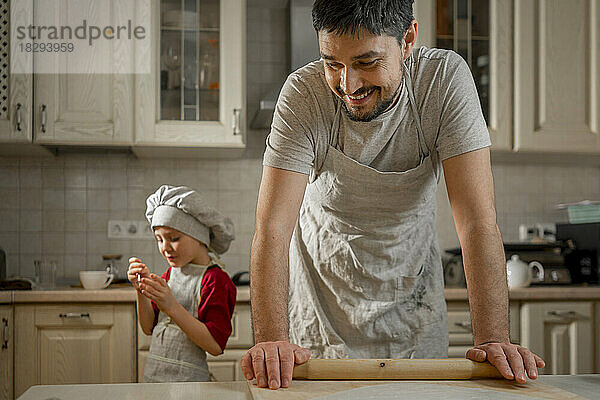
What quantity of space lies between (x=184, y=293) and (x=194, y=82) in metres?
1.05

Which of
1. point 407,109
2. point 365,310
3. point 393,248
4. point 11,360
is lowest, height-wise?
point 11,360

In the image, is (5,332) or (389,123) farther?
(5,332)

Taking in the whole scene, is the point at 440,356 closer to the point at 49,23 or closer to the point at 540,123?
the point at 540,123

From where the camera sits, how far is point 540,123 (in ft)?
8.74

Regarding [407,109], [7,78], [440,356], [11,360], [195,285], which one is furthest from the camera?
[7,78]

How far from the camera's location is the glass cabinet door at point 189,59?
8.38 ft

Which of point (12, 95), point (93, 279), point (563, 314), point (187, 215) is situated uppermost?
point (12, 95)

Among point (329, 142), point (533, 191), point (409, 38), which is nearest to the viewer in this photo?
point (409, 38)

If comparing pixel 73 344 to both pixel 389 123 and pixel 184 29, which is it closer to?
pixel 184 29

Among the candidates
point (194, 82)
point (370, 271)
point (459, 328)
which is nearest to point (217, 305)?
point (370, 271)

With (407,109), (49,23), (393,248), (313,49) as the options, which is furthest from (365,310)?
(49,23)

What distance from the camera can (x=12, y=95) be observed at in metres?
2.45

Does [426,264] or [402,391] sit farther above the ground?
[426,264]

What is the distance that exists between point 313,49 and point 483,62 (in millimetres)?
698
